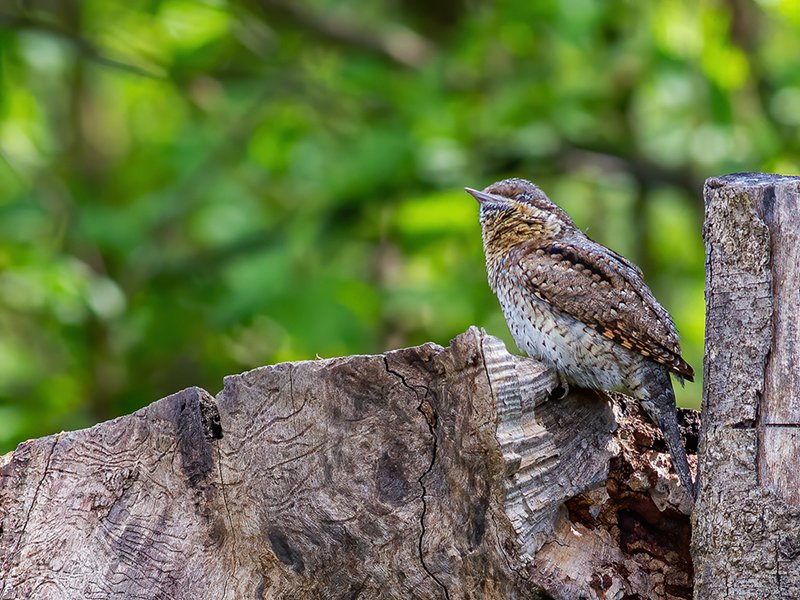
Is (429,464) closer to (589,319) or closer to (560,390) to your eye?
(560,390)

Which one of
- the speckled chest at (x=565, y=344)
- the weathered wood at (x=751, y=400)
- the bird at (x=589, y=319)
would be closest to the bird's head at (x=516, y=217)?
the bird at (x=589, y=319)

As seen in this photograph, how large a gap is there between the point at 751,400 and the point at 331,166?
12.9 feet

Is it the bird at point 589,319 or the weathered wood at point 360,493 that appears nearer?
the weathered wood at point 360,493

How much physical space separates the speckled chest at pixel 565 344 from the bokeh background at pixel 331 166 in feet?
5.37

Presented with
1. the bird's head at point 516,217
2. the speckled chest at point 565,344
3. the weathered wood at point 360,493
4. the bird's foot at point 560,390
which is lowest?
the weathered wood at point 360,493

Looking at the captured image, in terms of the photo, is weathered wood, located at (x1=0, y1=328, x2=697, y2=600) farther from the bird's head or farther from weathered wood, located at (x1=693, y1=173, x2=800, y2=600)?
the bird's head

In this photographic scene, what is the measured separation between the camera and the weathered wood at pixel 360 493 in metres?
2.66

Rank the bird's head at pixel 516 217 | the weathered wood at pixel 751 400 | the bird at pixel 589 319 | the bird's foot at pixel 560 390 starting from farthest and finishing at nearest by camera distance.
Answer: the bird's head at pixel 516 217
the bird at pixel 589 319
the bird's foot at pixel 560 390
the weathered wood at pixel 751 400

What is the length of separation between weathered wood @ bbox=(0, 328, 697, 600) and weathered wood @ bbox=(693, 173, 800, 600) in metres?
0.30

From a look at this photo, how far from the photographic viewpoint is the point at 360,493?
9.16ft

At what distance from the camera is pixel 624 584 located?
9.23 feet

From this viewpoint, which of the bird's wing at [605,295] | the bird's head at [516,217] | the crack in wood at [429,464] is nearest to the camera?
the crack in wood at [429,464]

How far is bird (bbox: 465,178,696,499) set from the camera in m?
3.31

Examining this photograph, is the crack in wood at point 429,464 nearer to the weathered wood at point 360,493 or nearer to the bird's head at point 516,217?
the weathered wood at point 360,493
